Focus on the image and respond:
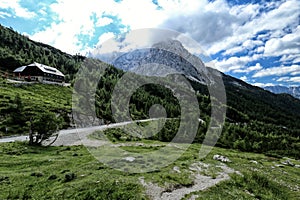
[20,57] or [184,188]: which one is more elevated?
[20,57]

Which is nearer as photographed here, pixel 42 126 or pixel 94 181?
pixel 94 181

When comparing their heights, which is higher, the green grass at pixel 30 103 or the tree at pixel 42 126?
the green grass at pixel 30 103

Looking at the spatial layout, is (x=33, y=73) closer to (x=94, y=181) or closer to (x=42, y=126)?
(x=42, y=126)

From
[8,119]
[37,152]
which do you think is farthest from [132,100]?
[37,152]

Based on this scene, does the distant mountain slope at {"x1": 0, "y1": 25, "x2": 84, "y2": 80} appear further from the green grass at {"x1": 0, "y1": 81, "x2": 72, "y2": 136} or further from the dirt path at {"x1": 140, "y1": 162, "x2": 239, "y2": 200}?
the dirt path at {"x1": 140, "y1": 162, "x2": 239, "y2": 200}

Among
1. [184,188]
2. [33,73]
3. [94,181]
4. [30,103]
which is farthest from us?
[33,73]

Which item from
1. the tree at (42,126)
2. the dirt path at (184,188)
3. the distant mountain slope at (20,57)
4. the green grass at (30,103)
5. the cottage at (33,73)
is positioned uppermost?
the distant mountain slope at (20,57)

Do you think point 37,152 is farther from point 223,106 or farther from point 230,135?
point 223,106

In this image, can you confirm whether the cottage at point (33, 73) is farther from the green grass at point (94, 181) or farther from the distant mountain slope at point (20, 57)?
the green grass at point (94, 181)

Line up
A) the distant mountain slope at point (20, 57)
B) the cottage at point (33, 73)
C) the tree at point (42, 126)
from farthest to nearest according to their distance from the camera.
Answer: the distant mountain slope at point (20, 57) < the cottage at point (33, 73) < the tree at point (42, 126)

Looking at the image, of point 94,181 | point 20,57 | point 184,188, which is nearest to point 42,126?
point 94,181

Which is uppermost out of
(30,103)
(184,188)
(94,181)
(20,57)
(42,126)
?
(20,57)

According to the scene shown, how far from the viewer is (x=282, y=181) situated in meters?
29.9

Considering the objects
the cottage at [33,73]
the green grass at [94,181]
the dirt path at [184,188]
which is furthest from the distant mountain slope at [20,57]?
the dirt path at [184,188]
